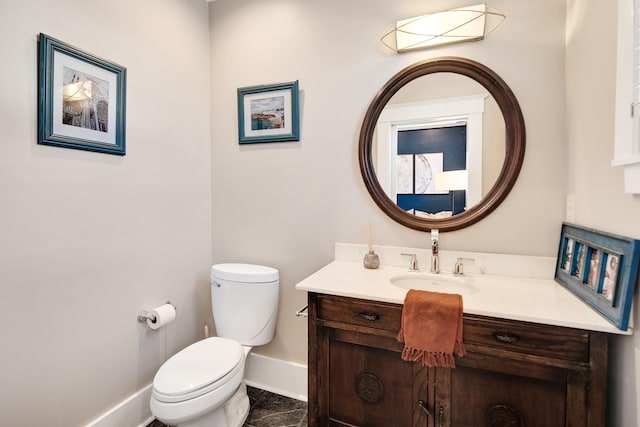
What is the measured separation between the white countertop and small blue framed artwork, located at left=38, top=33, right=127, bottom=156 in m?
1.22

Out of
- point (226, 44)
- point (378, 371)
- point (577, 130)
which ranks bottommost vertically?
point (378, 371)

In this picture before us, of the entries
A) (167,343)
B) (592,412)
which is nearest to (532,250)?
(592,412)

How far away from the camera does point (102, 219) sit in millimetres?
1561

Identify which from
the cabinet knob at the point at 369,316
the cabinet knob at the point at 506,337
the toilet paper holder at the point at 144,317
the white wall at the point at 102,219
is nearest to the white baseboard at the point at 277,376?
the white wall at the point at 102,219

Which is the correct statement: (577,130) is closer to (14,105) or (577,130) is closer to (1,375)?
(14,105)

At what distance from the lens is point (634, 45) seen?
3.01 ft

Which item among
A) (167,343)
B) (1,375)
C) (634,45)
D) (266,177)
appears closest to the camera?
(634,45)

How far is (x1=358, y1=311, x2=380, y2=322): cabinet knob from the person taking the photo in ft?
4.38

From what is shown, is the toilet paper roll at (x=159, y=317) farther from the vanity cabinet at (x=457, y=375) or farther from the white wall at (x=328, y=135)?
the vanity cabinet at (x=457, y=375)

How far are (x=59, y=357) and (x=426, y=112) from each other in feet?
7.02

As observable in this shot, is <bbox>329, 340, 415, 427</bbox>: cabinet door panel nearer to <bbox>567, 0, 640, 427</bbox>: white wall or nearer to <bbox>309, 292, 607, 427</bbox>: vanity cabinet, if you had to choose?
<bbox>309, 292, 607, 427</bbox>: vanity cabinet

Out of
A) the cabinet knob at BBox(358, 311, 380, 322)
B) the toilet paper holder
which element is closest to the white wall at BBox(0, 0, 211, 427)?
the toilet paper holder

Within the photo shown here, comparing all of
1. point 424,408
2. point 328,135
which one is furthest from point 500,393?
point 328,135

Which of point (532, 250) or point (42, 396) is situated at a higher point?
point (532, 250)
